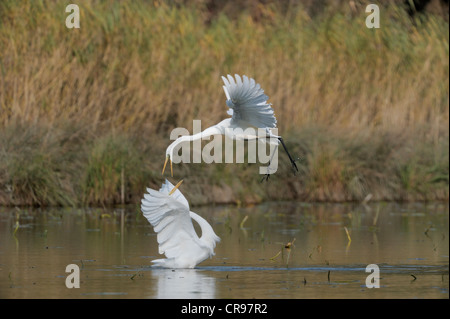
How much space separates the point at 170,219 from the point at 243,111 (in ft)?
3.89

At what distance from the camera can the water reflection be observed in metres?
7.61

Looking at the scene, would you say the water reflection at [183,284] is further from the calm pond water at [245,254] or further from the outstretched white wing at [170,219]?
the outstretched white wing at [170,219]

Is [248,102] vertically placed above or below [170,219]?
above

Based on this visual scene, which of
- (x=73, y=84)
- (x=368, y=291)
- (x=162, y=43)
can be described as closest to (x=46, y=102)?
(x=73, y=84)

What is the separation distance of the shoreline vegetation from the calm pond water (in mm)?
697

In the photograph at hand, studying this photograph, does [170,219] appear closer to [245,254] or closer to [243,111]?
[243,111]

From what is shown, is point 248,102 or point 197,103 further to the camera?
point 197,103

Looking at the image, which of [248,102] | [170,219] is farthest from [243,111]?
[170,219]

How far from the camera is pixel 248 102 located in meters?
9.06

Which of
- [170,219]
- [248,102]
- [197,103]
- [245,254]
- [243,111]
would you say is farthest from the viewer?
[197,103]

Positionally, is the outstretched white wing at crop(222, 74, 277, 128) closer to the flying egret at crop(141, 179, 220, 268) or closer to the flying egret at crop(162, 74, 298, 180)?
the flying egret at crop(162, 74, 298, 180)

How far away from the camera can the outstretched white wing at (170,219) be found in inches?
344

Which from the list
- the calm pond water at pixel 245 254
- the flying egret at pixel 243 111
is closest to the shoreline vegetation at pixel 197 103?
the calm pond water at pixel 245 254

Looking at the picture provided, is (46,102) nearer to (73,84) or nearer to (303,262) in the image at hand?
(73,84)
